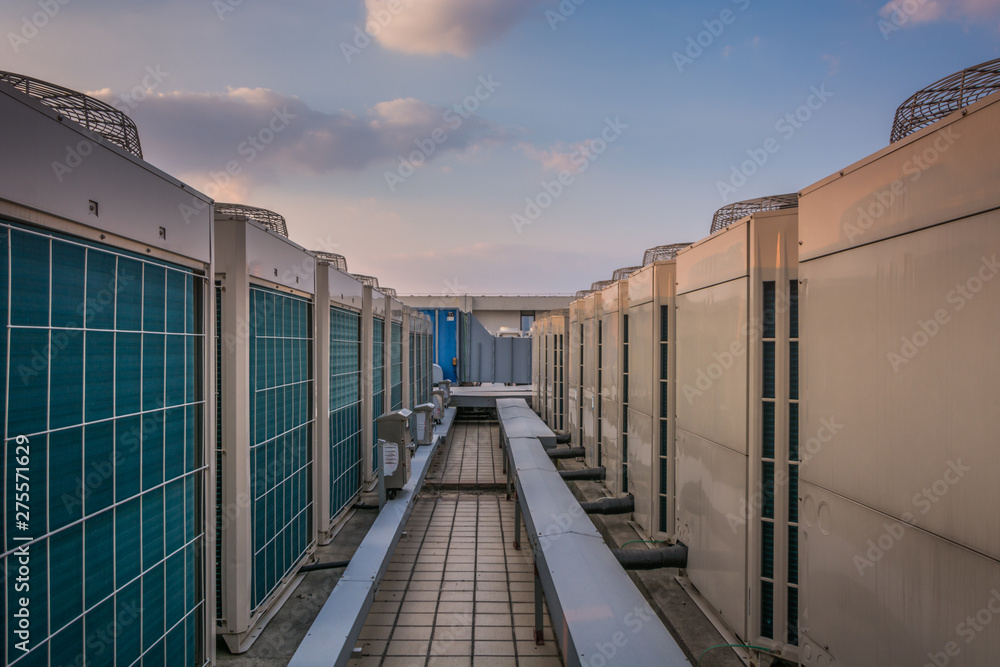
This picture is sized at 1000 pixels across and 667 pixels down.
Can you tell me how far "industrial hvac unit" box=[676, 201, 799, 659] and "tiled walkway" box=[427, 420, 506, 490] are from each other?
7.04 meters

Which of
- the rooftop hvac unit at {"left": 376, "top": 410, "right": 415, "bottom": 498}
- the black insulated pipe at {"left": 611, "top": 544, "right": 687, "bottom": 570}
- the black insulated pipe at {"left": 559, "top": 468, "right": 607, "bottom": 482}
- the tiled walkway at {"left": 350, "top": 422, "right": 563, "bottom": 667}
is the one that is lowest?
the tiled walkway at {"left": 350, "top": 422, "right": 563, "bottom": 667}

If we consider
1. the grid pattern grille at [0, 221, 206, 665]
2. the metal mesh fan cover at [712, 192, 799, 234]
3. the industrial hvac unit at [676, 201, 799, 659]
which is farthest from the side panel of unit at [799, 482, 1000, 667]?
the grid pattern grille at [0, 221, 206, 665]

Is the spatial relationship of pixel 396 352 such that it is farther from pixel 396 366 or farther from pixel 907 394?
pixel 907 394

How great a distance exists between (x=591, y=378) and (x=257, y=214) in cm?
716

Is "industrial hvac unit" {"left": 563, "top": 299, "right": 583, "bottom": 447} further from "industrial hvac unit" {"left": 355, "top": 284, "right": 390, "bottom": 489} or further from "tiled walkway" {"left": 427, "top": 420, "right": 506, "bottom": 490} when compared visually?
"industrial hvac unit" {"left": 355, "top": 284, "right": 390, "bottom": 489}

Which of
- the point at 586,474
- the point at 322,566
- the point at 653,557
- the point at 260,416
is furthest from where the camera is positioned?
the point at 586,474

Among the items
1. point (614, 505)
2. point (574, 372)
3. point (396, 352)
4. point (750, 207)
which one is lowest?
point (614, 505)

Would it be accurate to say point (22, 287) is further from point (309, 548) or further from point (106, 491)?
point (309, 548)

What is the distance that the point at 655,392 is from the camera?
705 cm

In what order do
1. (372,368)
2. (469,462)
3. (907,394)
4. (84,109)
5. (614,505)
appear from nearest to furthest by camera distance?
1. (907,394)
2. (84,109)
3. (614,505)
4. (372,368)
5. (469,462)

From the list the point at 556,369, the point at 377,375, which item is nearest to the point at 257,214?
the point at 377,375

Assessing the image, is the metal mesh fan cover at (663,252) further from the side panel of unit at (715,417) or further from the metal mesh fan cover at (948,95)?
the metal mesh fan cover at (948,95)

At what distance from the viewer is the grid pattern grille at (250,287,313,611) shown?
5.19 m

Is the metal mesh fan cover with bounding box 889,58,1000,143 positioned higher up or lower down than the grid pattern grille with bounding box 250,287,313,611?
higher up
